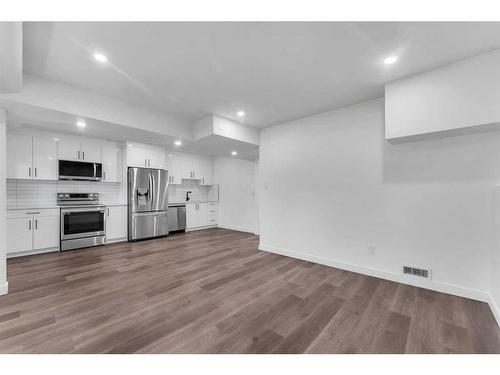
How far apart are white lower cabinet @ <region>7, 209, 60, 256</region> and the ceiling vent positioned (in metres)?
6.03

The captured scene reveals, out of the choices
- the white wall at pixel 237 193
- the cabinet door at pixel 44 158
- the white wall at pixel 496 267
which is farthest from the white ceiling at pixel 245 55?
the white wall at pixel 237 193

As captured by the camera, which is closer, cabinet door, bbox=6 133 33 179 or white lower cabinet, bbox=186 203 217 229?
cabinet door, bbox=6 133 33 179

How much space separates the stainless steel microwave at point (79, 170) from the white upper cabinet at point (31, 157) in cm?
14

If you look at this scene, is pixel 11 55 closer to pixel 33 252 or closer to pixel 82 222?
pixel 82 222

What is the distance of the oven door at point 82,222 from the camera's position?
4.14 m

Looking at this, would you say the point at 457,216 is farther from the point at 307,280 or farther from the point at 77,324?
the point at 77,324

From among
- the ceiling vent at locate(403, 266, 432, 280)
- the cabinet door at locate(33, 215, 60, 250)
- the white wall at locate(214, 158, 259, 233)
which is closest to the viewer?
the ceiling vent at locate(403, 266, 432, 280)

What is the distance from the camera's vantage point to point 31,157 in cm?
396

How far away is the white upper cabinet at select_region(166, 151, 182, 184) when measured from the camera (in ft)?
19.8

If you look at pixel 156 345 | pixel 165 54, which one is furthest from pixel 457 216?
pixel 165 54

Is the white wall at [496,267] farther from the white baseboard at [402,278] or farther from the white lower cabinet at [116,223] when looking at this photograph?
the white lower cabinet at [116,223]

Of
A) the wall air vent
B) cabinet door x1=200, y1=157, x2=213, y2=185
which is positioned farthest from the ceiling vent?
cabinet door x1=200, y1=157, x2=213, y2=185

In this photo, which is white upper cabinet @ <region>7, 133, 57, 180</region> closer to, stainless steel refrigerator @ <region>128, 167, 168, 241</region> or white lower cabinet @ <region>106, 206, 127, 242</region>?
white lower cabinet @ <region>106, 206, 127, 242</region>

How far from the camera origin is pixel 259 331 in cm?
179
